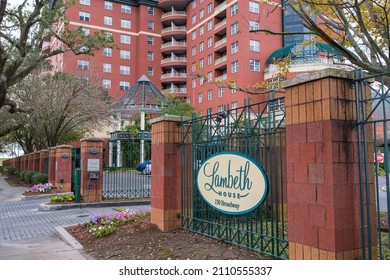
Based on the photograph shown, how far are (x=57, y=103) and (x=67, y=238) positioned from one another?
62.0ft

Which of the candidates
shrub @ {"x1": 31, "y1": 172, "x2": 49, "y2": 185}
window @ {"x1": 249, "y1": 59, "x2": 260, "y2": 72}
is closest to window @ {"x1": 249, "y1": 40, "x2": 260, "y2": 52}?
window @ {"x1": 249, "y1": 59, "x2": 260, "y2": 72}

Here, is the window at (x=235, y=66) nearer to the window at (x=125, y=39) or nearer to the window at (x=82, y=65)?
the window at (x=82, y=65)

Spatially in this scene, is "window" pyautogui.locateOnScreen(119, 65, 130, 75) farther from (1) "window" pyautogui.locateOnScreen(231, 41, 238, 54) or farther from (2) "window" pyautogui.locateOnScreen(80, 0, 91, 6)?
(1) "window" pyautogui.locateOnScreen(231, 41, 238, 54)

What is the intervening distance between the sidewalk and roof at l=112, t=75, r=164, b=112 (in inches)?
765

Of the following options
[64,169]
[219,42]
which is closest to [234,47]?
[219,42]

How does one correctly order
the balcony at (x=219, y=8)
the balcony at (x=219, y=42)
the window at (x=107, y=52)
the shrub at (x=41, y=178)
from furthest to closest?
the window at (x=107, y=52) → the balcony at (x=219, y=8) → the balcony at (x=219, y=42) → the shrub at (x=41, y=178)

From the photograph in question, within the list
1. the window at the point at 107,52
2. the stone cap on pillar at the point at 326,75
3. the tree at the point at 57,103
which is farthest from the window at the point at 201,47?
the stone cap on pillar at the point at 326,75

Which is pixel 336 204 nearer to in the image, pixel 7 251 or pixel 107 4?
pixel 7 251

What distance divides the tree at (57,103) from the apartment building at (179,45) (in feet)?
50.3

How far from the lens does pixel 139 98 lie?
3622 centimetres

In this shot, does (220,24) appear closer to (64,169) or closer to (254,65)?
(254,65)

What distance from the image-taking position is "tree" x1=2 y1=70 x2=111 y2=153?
81.4 ft

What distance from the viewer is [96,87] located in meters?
27.3

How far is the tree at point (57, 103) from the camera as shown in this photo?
81.4ft
